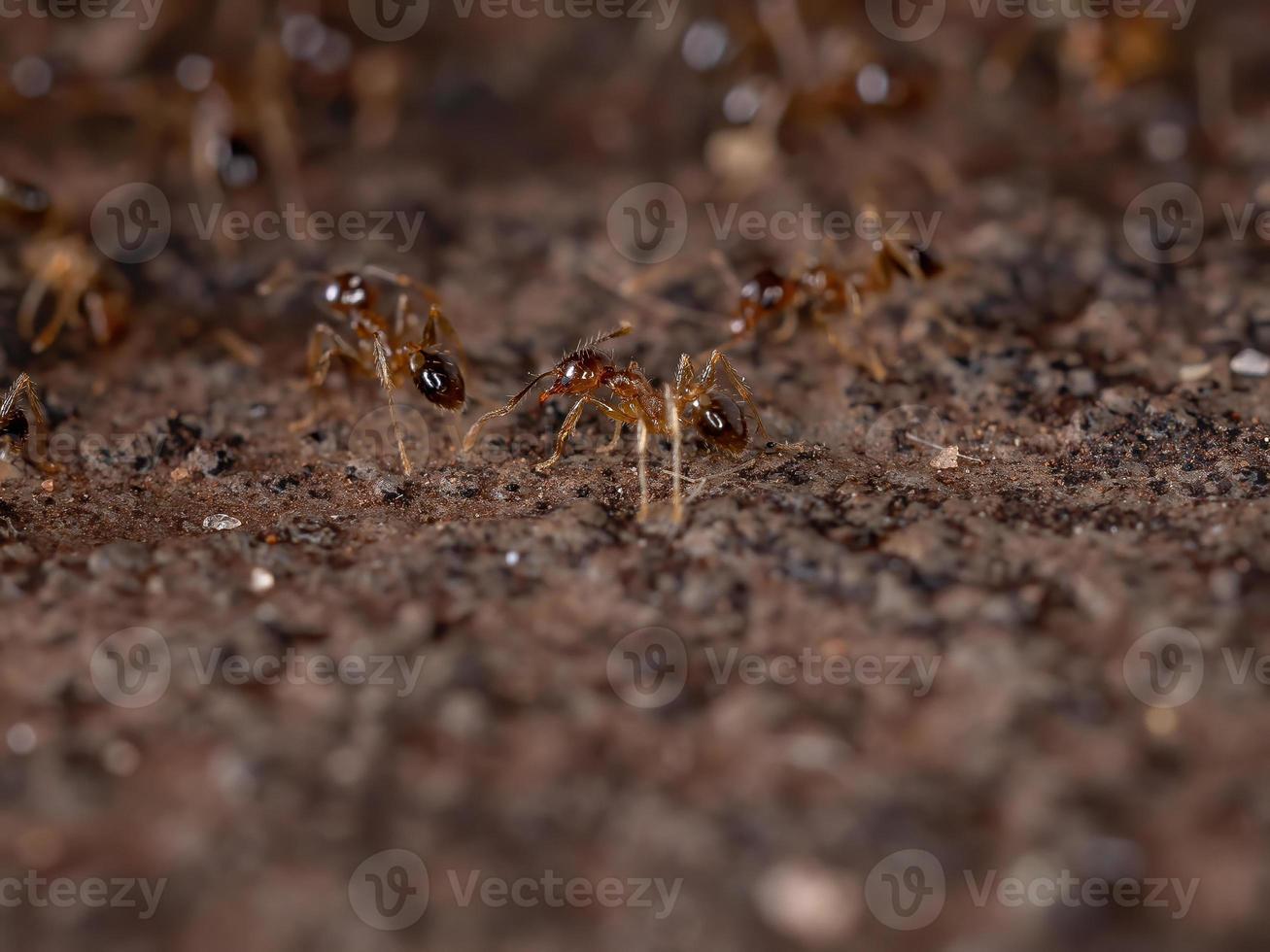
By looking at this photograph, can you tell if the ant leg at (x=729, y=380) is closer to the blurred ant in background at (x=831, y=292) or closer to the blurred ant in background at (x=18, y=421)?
the blurred ant in background at (x=831, y=292)

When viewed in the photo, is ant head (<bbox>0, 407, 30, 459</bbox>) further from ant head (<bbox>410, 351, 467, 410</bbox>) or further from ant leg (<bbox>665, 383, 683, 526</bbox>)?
ant leg (<bbox>665, 383, 683, 526</bbox>)

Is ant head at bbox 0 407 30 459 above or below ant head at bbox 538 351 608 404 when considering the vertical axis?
below

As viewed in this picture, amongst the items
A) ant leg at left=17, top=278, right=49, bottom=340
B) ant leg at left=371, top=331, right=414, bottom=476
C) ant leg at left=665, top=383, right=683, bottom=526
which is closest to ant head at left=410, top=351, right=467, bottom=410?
ant leg at left=371, top=331, right=414, bottom=476

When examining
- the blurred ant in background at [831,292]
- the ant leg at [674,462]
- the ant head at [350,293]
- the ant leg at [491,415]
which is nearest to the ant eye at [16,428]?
the ant head at [350,293]

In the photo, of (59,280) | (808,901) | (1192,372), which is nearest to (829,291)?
(1192,372)

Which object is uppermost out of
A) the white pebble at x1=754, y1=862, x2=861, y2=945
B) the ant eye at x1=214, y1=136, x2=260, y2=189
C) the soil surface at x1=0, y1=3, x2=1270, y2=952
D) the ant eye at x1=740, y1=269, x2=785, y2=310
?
the ant eye at x1=214, y1=136, x2=260, y2=189

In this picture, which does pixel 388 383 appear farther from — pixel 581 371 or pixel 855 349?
pixel 855 349

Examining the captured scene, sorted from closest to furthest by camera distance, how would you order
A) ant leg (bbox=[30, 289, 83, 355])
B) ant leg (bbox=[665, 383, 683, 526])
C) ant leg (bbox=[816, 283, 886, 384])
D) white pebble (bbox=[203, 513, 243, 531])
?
1. ant leg (bbox=[665, 383, 683, 526])
2. white pebble (bbox=[203, 513, 243, 531])
3. ant leg (bbox=[816, 283, 886, 384])
4. ant leg (bbox=[30, 289, 83, 355])
